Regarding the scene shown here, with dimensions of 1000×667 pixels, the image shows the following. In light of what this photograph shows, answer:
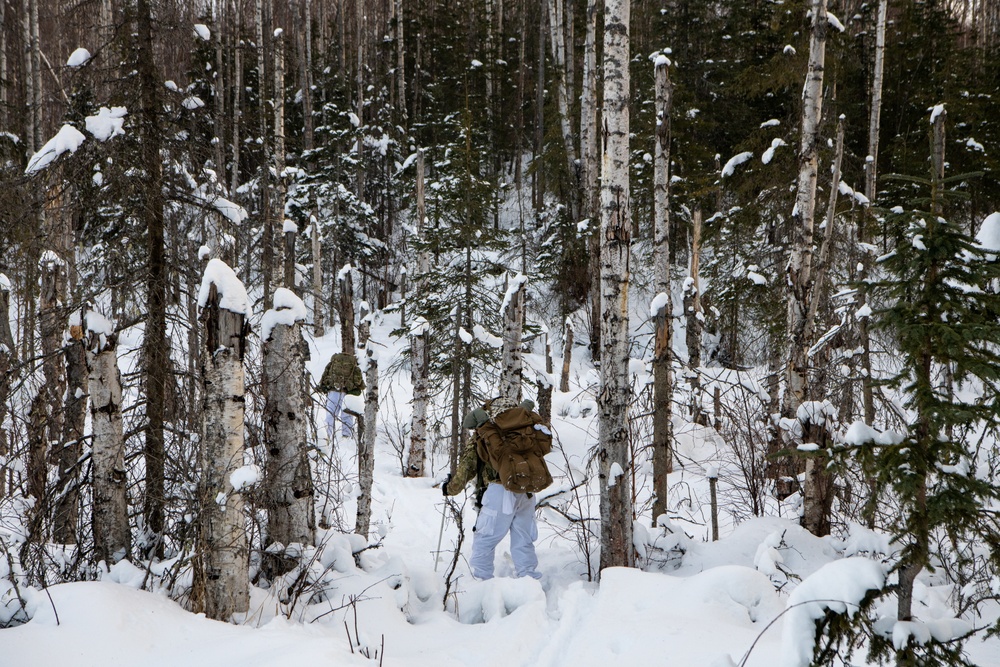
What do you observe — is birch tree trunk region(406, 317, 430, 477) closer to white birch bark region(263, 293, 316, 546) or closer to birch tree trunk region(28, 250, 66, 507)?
birch tree trunk region(28, 250, 66, 507)

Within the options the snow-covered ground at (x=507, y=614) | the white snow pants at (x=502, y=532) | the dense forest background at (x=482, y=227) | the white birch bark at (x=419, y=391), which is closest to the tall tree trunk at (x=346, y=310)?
the dense forest background at (x=482, y=227)

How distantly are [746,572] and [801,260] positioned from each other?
4.00m

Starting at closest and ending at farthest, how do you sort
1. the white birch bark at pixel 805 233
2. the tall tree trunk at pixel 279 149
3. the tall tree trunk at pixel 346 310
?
the white birch bark at pixel 805 233 < the tall tree trunk at pixel 279 149 < the tall tree trunk at pixel 346 310

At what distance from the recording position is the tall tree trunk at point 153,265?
475cm

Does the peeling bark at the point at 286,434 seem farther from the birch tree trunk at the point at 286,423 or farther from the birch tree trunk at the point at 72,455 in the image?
the birch tree trunk at the point at 72,455

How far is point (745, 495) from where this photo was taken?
28.9ft

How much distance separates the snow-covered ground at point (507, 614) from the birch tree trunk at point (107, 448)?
0.42 meters

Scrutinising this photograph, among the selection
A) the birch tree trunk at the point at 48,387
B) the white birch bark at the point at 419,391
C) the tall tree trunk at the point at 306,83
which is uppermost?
the tall tree trunk at the point at 306,83

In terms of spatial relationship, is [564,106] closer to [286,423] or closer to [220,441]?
[286,423]

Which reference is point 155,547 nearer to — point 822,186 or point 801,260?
point 801,260

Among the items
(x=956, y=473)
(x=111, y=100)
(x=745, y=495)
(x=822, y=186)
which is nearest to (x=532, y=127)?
(x=822, y=186)

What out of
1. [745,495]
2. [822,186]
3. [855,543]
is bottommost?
[745,495]

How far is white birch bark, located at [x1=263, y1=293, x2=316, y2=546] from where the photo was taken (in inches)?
199

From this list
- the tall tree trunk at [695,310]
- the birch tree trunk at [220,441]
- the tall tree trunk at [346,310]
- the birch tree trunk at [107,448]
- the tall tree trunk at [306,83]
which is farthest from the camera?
the tall tree trunk at [346,310]
